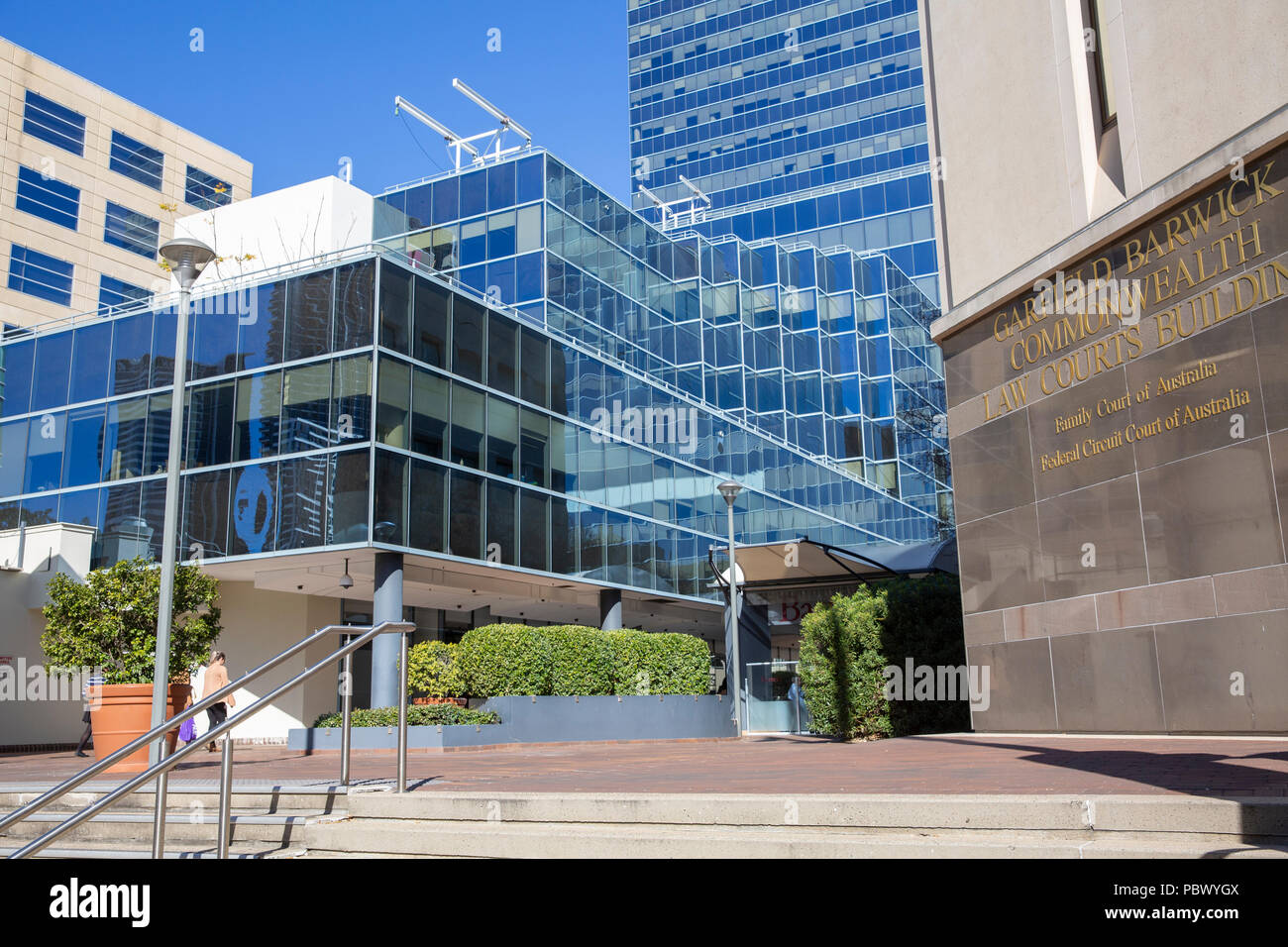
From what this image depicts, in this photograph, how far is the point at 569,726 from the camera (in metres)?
24.7

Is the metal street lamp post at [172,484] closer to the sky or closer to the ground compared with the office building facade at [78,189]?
closer to the ground

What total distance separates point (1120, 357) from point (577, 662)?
16719 mm

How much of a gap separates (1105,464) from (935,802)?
772 cm

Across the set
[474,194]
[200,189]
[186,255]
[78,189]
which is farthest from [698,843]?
[200,189]

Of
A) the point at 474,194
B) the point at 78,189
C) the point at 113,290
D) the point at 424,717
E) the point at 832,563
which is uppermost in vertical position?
the point at 78,189

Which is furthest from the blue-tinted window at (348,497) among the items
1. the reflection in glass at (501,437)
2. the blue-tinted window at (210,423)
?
the reflection in glass at (501,437)

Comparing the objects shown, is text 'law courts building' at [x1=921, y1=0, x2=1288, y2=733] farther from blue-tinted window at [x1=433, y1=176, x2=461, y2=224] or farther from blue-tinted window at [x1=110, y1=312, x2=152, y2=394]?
blue-tinted window at [x1=433, y1=176, x2=461, y2=224]

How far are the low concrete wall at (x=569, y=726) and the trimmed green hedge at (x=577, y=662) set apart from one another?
605 millimetres

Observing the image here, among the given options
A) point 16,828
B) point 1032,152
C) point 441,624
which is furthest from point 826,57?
point 16,828

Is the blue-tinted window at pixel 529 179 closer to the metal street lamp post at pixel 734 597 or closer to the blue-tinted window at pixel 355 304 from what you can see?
the blue-tinted window at pixel 355 304

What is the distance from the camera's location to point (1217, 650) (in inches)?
416

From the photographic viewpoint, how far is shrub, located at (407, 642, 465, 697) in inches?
933

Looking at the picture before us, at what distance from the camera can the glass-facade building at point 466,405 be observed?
2536 cm

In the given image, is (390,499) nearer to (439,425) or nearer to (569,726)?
(439,425)
